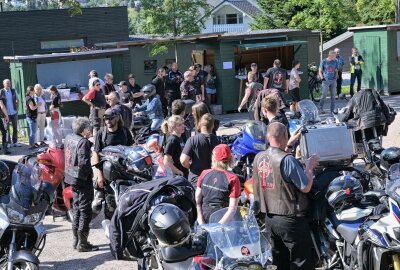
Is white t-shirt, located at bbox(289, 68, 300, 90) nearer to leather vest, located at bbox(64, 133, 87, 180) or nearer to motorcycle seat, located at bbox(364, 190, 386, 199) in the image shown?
leather vest, located at bbox(64, 133, 87, 180)

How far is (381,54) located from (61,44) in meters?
21.6

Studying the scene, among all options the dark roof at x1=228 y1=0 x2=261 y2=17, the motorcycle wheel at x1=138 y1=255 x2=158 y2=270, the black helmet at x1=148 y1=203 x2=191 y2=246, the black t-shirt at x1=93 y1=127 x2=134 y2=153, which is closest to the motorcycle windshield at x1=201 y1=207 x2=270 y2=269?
the black helmet at x1=148 y1=203 x2=191 y2=246

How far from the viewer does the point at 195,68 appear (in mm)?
18156

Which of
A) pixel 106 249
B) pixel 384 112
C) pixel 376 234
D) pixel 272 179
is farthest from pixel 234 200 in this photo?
pixel 384 112

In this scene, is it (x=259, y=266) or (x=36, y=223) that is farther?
(x=36, y=223)

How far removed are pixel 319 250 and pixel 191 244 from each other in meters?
2.00

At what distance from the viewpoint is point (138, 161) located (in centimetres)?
816

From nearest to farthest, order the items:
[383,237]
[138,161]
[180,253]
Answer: [180,253], [383,237], [138,161]

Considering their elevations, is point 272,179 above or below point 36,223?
above

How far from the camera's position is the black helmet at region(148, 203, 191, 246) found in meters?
5.28

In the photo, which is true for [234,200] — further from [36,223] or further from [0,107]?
[0,107]

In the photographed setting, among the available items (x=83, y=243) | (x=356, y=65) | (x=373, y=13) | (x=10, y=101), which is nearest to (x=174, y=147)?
(x=83, y=243)

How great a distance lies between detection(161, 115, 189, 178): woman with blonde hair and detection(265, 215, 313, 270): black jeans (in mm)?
2406

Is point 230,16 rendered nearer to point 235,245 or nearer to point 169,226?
point 169,226
